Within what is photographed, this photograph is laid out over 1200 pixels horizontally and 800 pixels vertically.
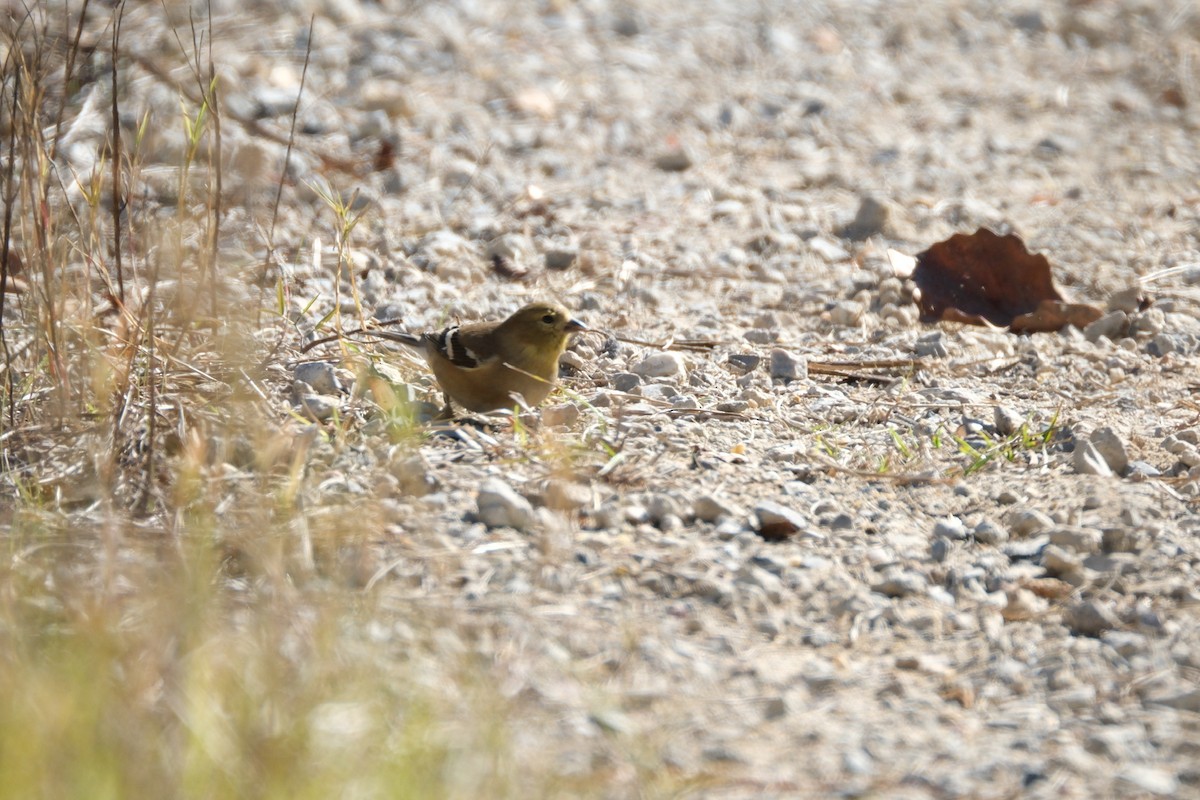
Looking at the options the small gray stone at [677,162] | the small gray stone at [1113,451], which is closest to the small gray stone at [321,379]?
the small gray stone at [1113,451]

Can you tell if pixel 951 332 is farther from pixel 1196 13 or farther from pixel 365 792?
pixel 1196 13

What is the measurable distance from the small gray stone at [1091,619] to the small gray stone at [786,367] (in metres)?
1.93

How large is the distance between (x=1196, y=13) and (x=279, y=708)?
404 inches

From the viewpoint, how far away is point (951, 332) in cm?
616

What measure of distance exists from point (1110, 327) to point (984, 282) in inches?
23.1

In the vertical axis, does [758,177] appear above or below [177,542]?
above

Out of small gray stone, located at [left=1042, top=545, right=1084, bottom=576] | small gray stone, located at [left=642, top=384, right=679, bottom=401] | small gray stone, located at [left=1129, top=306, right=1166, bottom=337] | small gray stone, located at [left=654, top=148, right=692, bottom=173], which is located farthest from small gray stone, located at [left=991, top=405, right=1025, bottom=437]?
small gray stone, located at [left=654, top=148, right=692, bottom=173]

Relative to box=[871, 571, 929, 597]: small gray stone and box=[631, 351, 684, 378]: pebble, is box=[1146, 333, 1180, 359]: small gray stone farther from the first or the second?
box=[871, 571, 929, 597]: small gray stone

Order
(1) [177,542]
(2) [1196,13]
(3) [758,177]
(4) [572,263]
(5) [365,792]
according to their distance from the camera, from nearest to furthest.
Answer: (5) [365,792], (1) [177,542], (4) [572,263], (3) [758,177], (2) [1196,13]

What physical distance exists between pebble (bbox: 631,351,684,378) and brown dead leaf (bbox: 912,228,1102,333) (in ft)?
4.91

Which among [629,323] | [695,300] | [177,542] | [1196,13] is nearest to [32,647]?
[177,542]

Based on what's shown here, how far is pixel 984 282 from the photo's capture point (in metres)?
6.39

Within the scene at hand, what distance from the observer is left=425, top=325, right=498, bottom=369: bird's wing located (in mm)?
5105

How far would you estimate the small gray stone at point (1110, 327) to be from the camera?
19.9ft
